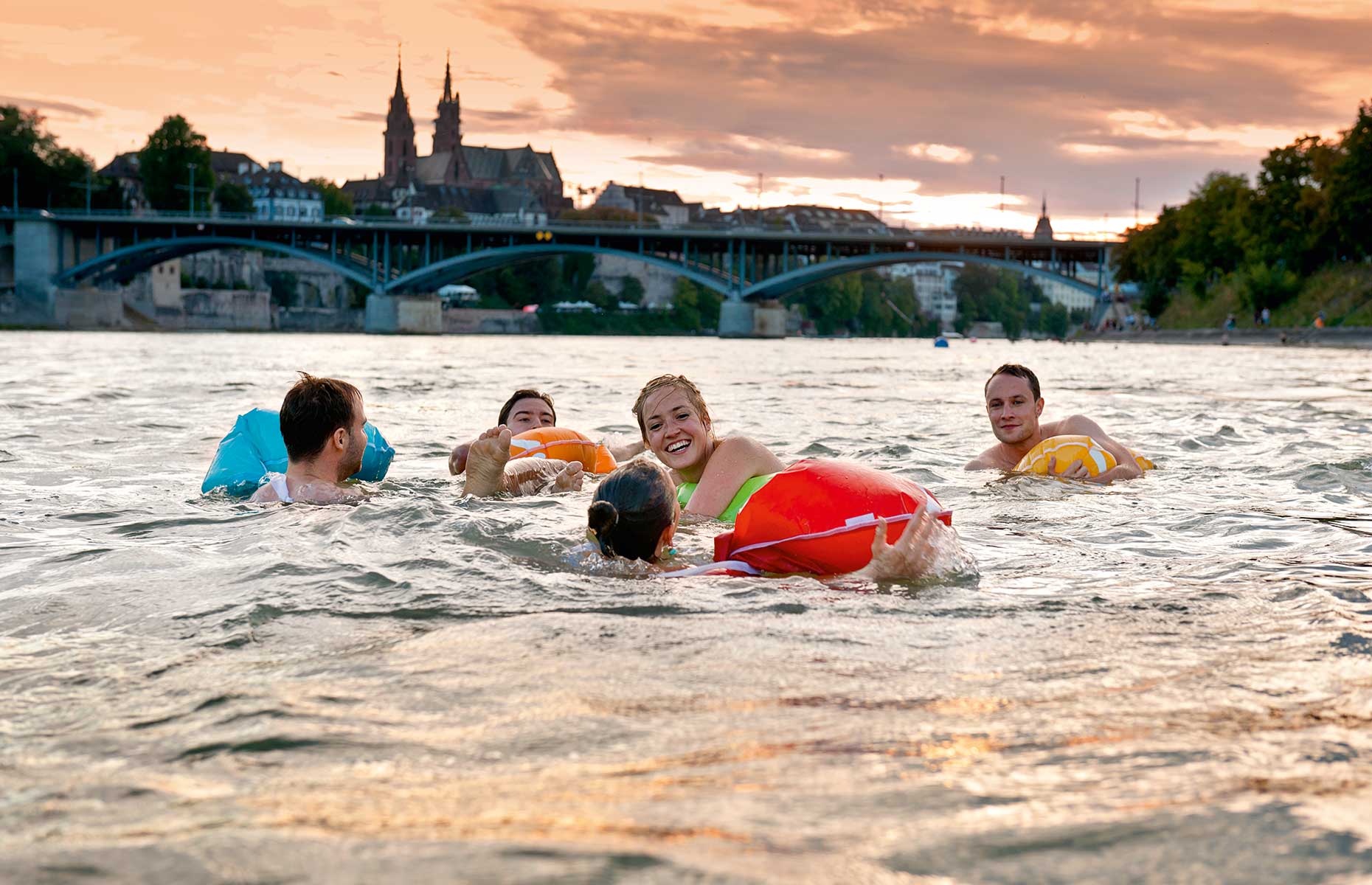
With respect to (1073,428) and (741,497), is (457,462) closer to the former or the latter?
(741,497)

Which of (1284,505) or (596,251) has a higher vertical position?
(596,251)

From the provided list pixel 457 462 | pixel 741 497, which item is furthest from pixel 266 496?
pixel 741 497

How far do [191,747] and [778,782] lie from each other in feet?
4.13

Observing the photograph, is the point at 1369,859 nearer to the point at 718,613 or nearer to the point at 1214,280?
the point at 718,613

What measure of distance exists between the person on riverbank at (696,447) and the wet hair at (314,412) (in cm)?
146

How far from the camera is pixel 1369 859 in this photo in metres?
2.32

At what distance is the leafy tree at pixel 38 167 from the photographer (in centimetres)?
9144

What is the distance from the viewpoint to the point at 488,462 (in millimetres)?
7047

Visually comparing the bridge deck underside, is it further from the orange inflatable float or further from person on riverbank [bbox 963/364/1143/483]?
the orange inflatable float

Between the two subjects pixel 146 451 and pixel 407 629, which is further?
pixel 146 451

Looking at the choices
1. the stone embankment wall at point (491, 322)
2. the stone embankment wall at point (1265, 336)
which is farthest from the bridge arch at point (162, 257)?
the stone embankment wall at point (1265, 336)

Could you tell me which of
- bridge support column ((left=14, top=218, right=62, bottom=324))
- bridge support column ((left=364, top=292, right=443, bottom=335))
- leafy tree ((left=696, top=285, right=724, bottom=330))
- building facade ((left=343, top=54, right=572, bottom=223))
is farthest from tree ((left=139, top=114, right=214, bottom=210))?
building facade ((left=343, top=54, right=572, bottom=223))

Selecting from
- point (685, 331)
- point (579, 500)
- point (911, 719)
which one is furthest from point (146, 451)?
point (685, 331)

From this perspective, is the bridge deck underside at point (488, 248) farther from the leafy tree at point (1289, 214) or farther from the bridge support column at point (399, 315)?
the leafy tree at point (1289, 214)
